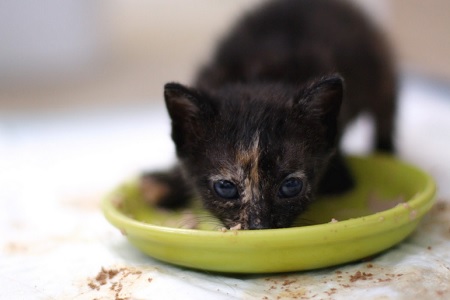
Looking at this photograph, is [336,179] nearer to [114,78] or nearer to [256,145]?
[256,145]

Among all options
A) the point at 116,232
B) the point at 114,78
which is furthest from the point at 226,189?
the point at 114,78

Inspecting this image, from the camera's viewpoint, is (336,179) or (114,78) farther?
(114,78)

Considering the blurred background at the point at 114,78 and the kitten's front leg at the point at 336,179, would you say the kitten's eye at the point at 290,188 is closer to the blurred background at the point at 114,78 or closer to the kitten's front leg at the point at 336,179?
the kitten's front leg at the point at 336,179

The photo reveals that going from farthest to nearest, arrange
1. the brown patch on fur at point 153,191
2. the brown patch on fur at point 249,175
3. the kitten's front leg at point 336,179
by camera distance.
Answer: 1. the brown patch on fur at point 153,191
2. the kitten's front leg at point 336,179
3. the brown patch on fur at point 249,175

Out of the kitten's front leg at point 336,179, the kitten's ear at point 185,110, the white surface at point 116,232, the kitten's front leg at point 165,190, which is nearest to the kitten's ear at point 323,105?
the kitten's front leg at point 336,179

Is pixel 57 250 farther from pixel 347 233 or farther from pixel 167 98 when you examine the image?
pixel 347 233

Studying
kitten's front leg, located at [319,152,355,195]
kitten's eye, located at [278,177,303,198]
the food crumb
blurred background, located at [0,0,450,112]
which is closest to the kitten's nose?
kitten's eye, located at [278,177,303,198]

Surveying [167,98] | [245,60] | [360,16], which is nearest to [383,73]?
[360,16]
